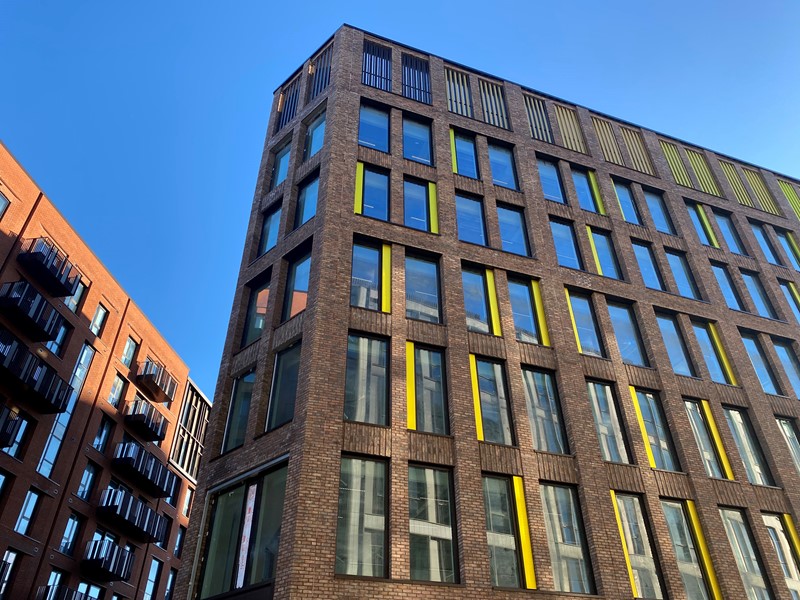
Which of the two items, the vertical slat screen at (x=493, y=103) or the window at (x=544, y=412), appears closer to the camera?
the window at (x=544, y=412)

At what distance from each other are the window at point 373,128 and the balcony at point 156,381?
2216 cm

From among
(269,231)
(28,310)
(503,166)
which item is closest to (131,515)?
(28,310)

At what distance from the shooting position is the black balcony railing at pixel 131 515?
3166 centimetres

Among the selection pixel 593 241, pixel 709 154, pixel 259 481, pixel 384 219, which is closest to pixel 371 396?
pixel 259 481

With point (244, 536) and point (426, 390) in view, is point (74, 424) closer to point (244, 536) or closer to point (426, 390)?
point (244, 536)

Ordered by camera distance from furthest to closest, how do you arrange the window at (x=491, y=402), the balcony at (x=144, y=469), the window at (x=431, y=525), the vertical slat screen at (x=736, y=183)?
1. the balcony at (x=144, y=469)
2. the vertical slat screen at (x=736, y=183)
3. the window at (x=491, y=402)
4. the window at (x=431, y=525)

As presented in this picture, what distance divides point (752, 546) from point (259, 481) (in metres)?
15.0

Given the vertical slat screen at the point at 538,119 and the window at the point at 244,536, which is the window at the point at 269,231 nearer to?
the window at the point at 244,536

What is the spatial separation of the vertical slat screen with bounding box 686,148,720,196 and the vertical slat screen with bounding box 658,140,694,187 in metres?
0.78

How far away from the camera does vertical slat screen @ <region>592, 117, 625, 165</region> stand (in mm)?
28594

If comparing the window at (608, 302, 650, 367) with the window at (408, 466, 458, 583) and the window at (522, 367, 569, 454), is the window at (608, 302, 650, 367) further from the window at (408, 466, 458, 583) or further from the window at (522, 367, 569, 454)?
the window at (408, 466, 458, 583)

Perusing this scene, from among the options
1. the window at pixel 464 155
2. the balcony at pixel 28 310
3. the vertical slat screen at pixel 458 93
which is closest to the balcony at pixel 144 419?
the balcony at pixel 28 310

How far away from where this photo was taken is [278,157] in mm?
26250

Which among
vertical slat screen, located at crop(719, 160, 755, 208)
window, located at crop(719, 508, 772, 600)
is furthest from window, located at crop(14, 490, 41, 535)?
vertical slat screen, located at crop(719, 160, 755, 208)
